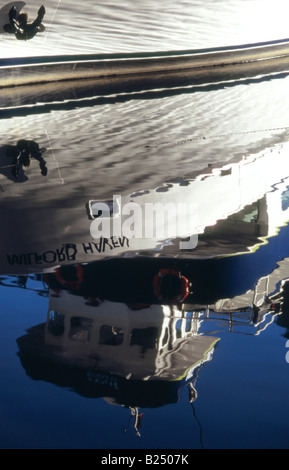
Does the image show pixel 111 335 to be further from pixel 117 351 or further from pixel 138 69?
pixel 138 69

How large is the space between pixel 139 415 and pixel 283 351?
612 millimetres

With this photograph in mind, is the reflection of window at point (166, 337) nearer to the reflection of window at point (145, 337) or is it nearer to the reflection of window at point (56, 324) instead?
the reflection of window at point (145, 337)

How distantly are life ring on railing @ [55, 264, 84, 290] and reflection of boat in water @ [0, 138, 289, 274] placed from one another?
0.28 feet

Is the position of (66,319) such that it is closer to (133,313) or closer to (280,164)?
(133,313)

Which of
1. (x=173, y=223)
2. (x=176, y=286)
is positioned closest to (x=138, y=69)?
(x=173, y=223)

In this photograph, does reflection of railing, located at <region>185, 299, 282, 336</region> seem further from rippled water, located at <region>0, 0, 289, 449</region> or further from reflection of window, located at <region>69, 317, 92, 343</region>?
reflection of window, located at <region>69, 317, 92, 343</region>

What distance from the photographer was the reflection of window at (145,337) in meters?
2.13

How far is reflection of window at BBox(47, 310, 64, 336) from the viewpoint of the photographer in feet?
7.34

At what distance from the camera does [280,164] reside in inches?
187

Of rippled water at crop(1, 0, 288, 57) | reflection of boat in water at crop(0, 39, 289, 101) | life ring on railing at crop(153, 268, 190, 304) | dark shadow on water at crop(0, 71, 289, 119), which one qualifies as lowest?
life ring on railing at crop(153, 268, 190, 304)

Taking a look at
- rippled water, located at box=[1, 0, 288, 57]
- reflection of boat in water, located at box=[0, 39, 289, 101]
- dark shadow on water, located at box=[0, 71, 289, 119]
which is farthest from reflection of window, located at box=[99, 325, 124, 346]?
rippled water, located at box=[1, 0, 288, 57]

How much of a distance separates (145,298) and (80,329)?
0.35 meters

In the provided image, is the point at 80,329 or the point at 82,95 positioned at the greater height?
the point at 82,95

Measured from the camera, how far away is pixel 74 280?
2.73 meters
